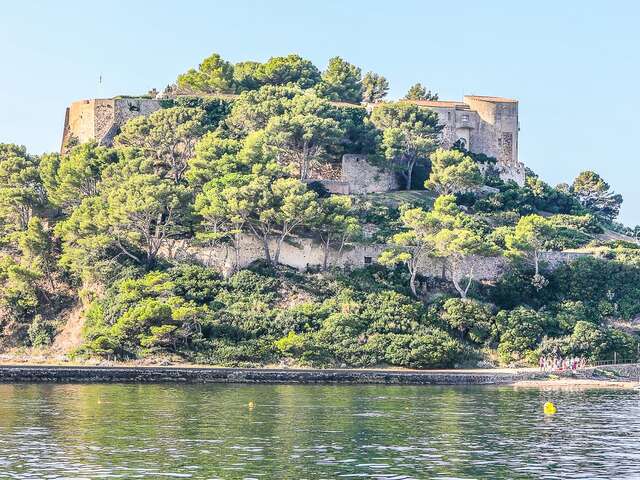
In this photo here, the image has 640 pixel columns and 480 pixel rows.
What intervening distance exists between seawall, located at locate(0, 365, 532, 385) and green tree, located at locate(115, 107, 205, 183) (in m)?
20.4

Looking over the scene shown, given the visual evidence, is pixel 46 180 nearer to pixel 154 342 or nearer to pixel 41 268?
pixel 41 268

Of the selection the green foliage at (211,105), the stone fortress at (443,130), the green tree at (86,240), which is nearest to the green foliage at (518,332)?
the stone fortress at (443,130)

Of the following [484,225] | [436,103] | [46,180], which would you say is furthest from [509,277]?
[46,180]

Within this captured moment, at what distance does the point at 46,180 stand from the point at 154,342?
55.6 feet

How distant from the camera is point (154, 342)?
65625 millimetres

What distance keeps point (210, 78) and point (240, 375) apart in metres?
34.1

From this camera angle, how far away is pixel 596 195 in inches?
4031

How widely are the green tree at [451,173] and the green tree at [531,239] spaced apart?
19.0 feet

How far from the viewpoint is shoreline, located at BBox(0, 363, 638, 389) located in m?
62.2

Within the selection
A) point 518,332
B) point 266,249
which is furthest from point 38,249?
point 518,332

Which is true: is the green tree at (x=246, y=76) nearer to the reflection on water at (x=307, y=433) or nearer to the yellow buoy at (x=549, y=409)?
the reflection on water at (x=307, y=433)

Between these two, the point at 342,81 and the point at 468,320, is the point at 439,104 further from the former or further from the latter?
the point at 468,320

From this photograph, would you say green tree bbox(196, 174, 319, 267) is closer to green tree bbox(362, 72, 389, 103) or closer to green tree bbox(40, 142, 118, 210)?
green tree bbox(40, 142, 118, 210)

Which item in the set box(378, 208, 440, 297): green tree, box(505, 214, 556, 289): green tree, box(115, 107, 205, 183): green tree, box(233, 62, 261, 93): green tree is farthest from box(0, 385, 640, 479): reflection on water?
box(233, 62, 261, 93): green tree
